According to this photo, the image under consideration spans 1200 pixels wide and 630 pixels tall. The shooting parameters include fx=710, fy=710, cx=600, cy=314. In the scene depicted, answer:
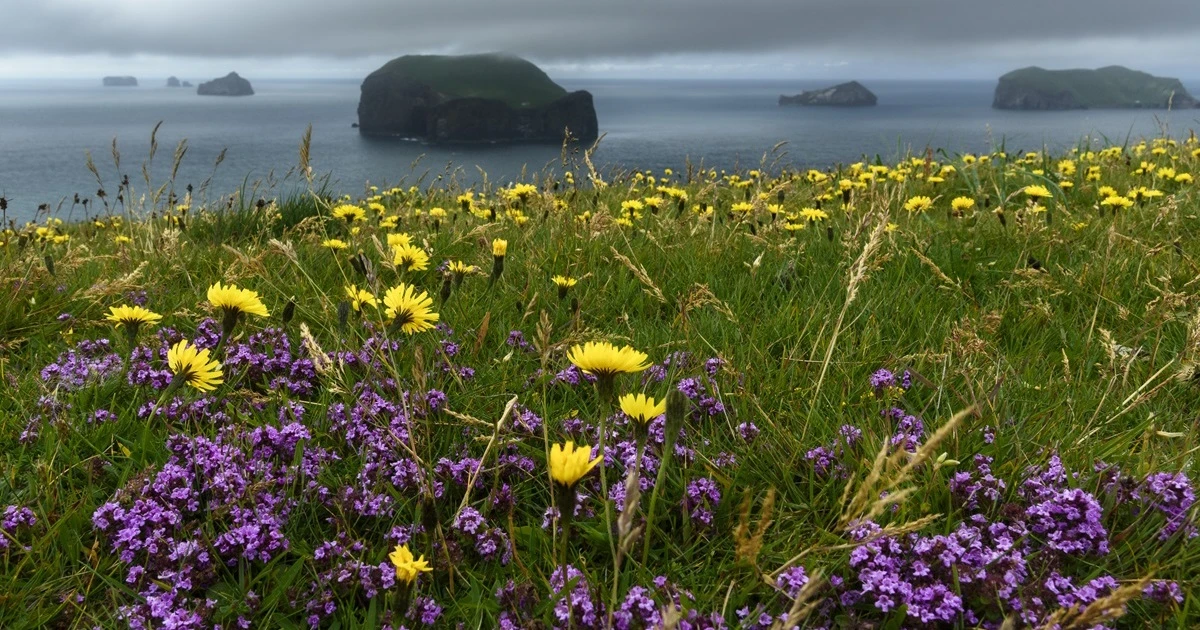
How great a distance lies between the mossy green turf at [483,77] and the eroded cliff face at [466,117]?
10.5 ft

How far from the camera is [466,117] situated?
5167 inches

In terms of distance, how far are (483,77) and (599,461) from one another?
537 feet

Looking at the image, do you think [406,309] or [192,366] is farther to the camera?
[406,309]

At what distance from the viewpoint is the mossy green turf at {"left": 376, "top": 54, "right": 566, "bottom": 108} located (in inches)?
5591

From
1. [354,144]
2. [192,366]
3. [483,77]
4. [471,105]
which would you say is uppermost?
[483,77]

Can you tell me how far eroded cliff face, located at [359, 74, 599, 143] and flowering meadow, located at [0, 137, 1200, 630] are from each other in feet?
420

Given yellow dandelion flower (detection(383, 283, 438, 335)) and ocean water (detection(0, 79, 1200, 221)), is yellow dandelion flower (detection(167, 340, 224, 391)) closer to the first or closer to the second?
yellow dandelion flower (detection(383, 283, 438, 335))

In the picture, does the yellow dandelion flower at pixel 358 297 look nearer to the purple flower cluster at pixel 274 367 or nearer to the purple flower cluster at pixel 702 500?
the purple flower cluster at pixel 274 367

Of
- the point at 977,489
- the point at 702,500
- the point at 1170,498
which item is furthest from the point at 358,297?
the point at 1170,498

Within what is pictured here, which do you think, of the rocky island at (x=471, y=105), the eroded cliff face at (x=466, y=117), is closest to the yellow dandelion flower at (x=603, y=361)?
the eroded cliff face at (x=466, y=117)

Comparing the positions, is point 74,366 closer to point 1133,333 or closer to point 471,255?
point 471,255

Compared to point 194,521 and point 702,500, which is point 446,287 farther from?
point 702,500

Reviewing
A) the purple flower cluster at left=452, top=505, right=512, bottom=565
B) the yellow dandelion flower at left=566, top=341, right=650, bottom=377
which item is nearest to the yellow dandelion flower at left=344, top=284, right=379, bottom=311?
the purple flower cluster at left=452, top=505, right=512, bottom=565

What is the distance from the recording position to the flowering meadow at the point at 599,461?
1.61 m
